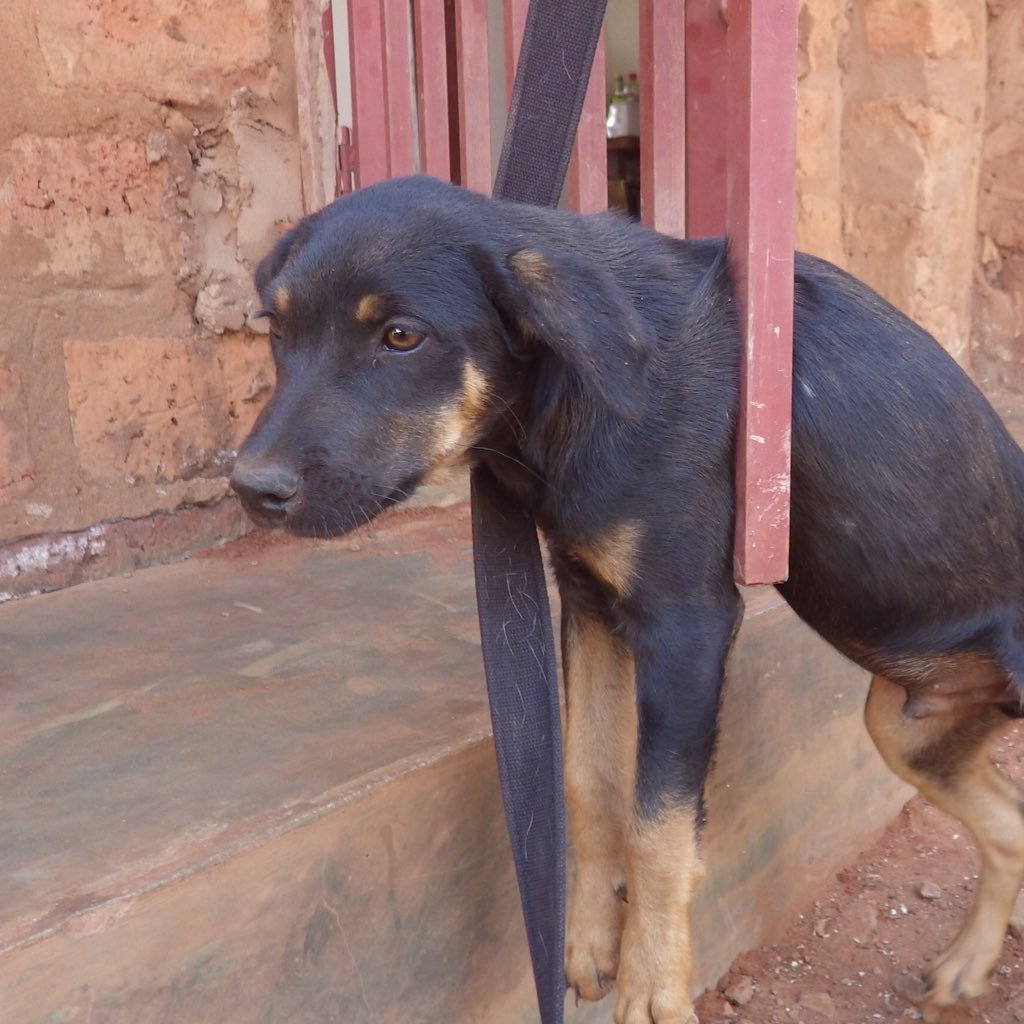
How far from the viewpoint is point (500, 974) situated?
261 centimetres

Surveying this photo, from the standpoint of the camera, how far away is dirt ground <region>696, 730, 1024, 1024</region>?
3.04m

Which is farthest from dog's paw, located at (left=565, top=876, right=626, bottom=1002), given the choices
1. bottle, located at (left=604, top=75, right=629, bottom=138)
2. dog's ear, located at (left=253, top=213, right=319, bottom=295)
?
bottle, located at (left=604, top=75, right=629, bottom=138)

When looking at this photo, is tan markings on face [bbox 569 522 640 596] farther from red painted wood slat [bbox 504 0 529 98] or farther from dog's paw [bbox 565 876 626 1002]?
red painted wood slat [bbox 504 0 529 98]

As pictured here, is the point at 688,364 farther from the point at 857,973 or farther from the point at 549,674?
the point at 857,973

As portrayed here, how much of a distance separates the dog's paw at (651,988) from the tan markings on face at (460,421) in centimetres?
94

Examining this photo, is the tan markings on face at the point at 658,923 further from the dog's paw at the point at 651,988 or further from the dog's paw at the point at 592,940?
the dog's paw at the point at 592,940

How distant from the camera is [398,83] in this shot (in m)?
3.82

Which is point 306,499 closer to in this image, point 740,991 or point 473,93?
point 740,991

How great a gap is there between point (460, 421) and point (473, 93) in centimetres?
199

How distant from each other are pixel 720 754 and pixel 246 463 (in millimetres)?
1635

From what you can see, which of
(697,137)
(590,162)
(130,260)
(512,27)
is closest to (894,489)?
(697,137)

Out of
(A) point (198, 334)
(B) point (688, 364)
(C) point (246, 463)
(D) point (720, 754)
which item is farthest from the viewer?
(A) point (198, 334)

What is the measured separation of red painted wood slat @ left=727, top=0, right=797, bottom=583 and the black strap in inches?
10.3

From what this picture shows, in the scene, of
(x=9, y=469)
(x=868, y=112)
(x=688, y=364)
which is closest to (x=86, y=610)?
(x=9, y=469)
